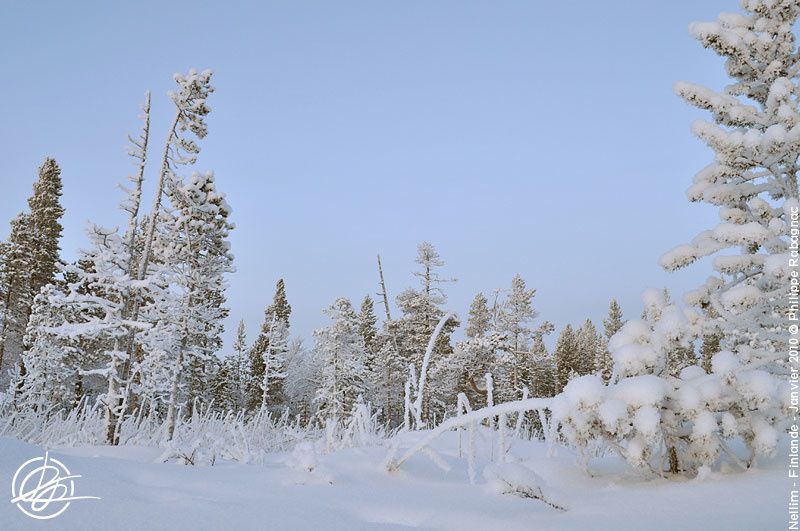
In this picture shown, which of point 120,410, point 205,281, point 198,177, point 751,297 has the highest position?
point 198,177

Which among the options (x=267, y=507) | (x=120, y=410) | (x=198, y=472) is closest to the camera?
(x=267, y=507)

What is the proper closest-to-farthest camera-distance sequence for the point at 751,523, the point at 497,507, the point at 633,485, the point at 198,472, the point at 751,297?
the point at 751,523 < the point at 497,507 < the point at 633,485 < the point at 198,472 < the point at 751,297

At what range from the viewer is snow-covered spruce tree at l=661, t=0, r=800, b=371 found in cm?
493

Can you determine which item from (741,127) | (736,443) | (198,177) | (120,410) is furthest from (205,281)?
(736,443)

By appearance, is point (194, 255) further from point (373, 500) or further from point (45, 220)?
point (45, 220)

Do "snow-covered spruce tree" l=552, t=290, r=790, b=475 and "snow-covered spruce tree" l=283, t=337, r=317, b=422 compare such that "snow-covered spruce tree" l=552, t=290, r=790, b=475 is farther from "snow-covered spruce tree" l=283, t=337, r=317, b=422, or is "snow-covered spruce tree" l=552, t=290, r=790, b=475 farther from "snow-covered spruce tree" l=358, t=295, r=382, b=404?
"snow-covered spruce tree" l=283, t=337, r=317, b=422

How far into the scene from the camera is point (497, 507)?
1930mm

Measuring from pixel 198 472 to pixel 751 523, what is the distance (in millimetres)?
2302

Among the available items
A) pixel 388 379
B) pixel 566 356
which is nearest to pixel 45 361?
pixel 388 379

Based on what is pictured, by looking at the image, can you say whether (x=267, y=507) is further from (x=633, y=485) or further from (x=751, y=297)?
(x=751, y=297)

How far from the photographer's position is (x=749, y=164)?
19.5 feet
